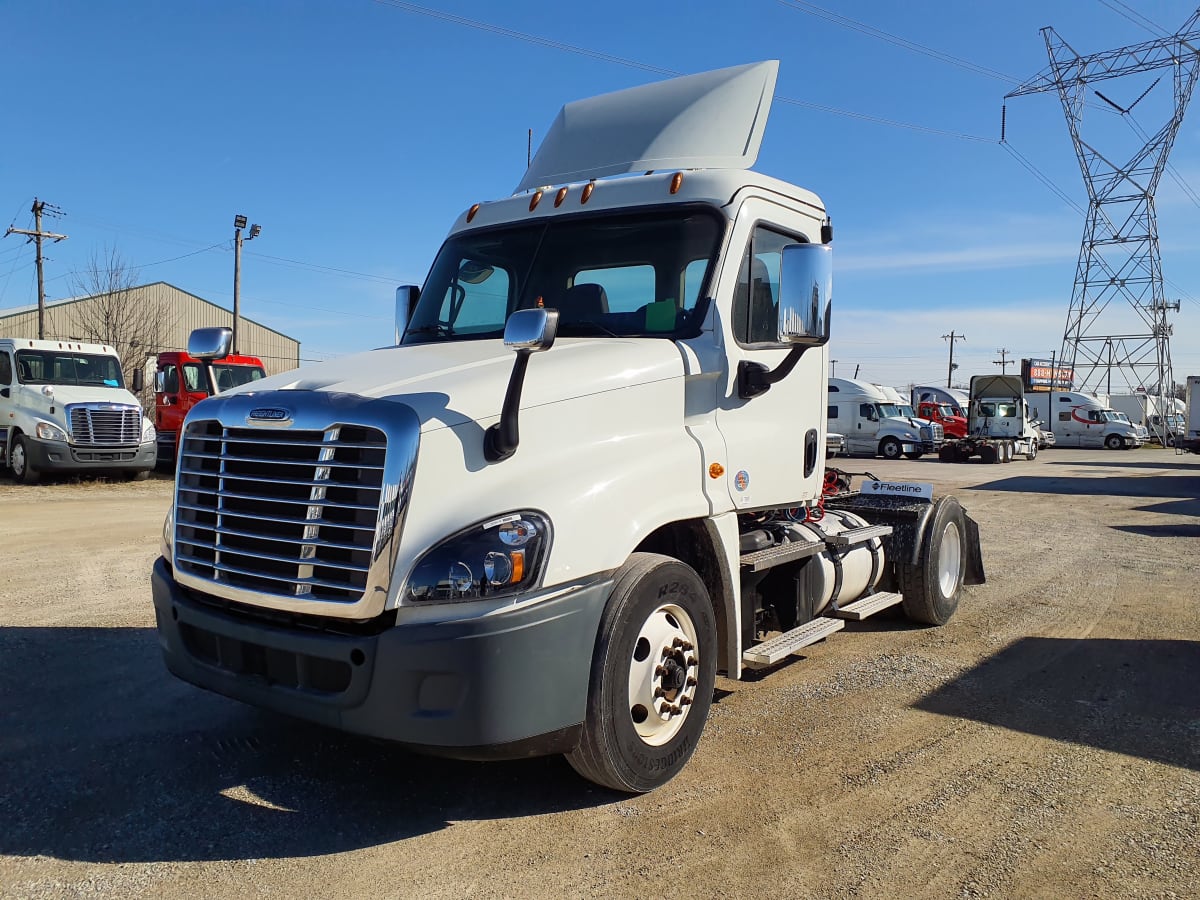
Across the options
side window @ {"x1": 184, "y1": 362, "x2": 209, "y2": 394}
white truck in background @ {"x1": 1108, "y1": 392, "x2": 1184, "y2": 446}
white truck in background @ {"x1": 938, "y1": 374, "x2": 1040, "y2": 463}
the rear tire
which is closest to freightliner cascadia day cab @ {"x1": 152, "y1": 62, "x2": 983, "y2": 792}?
the rear tire

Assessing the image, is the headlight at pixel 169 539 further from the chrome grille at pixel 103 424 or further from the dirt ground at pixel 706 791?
the chrome grille at pixel 103 424

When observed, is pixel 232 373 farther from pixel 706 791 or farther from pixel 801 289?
pixel 706 791

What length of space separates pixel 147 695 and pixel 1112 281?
180 feet

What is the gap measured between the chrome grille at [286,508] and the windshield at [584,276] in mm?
1502

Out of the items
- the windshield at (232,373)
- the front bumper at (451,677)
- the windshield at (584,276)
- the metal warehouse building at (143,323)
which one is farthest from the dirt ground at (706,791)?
the metal warehouse building at (143,323)

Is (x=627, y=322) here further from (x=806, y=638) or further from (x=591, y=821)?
(x=591, y=821)

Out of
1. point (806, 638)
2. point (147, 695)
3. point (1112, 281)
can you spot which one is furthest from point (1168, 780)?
point (1112, 281)

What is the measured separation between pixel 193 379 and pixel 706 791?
70.3 feet

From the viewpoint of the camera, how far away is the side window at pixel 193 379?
2220cm

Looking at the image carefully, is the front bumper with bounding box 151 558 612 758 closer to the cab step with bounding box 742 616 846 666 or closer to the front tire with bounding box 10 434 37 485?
the cab step with bounding box 742 616 846 666

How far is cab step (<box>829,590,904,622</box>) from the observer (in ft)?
18.7

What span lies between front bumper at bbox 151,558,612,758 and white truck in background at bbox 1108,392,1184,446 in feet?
164

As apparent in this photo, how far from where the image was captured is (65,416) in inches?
679

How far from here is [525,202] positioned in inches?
199
